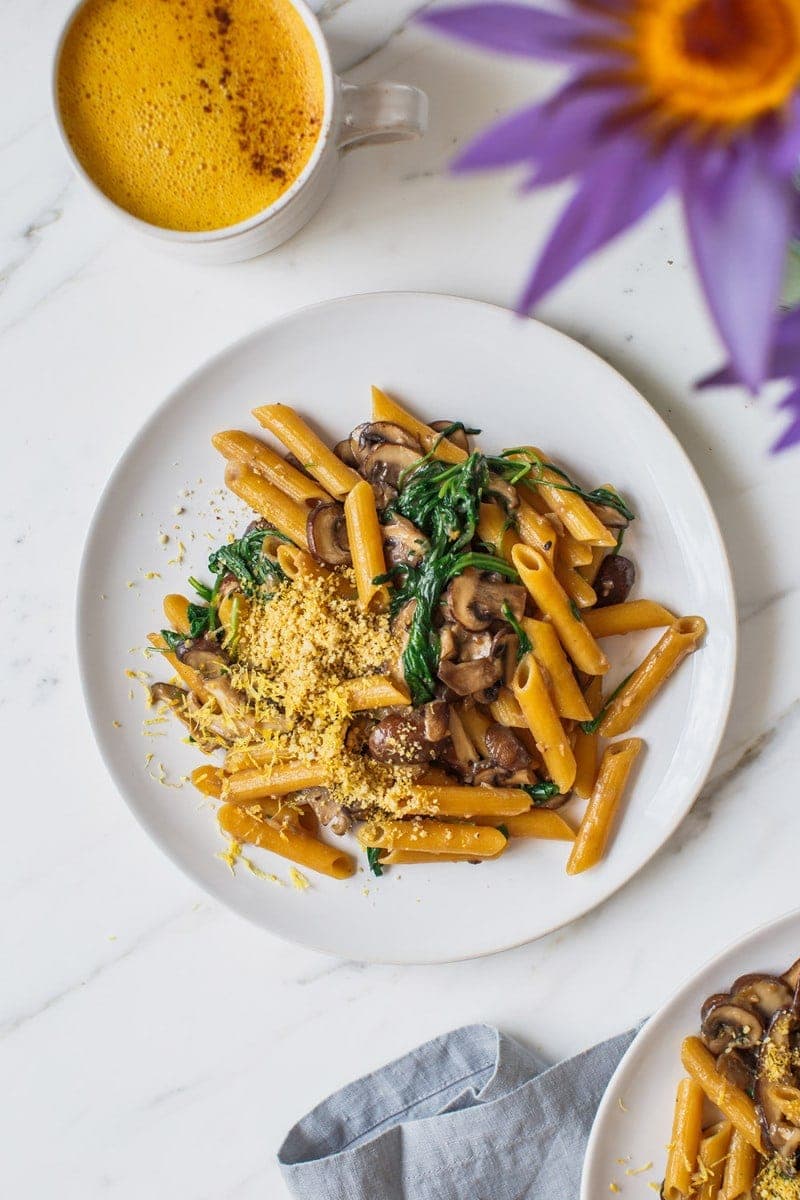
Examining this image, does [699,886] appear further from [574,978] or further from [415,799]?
[415,799]

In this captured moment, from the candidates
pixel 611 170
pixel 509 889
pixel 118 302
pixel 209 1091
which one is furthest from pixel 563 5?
pixel 209 1091

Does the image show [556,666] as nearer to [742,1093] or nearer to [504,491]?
[504,491]

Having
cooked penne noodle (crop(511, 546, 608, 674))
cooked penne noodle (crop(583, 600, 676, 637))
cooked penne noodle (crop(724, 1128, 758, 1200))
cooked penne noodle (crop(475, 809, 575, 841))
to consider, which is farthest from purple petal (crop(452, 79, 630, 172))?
cooked penne noodle (crop(724, 1128, 758, 1200))

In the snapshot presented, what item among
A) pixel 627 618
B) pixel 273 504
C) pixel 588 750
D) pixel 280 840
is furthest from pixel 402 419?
pixel 280 840

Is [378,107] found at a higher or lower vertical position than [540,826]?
higher

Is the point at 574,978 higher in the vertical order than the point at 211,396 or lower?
lower

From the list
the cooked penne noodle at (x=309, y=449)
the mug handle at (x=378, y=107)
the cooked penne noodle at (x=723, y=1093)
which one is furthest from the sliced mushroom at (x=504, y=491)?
the cooked penne noodle at (x=723, y=1093)

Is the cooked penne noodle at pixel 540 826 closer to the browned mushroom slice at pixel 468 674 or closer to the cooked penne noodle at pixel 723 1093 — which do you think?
the browned mushroom slice at pixel 468 674
